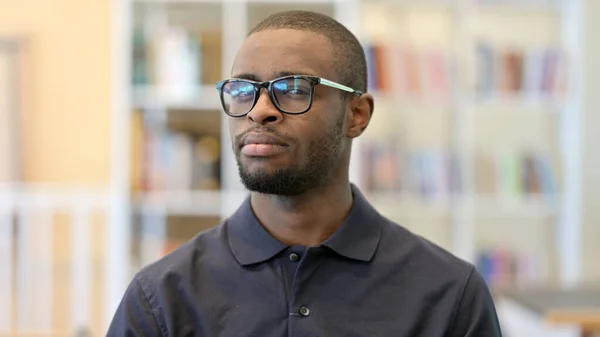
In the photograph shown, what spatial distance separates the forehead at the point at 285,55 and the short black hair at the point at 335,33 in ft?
0.05

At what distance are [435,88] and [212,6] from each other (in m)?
1.00

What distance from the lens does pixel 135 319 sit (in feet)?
3.47

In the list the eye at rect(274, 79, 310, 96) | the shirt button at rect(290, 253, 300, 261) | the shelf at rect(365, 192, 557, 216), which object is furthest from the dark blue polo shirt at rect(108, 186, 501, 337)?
the shelf at rect(365, 192, 557, 216)

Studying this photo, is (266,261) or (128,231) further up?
(266,261)

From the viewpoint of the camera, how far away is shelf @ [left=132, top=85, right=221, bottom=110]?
9.78 feet

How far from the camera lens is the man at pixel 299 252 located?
1053mm

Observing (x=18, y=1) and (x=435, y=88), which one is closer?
(x=435, y=88)

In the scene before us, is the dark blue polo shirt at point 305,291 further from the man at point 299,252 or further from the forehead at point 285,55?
the forehead at point 285,55

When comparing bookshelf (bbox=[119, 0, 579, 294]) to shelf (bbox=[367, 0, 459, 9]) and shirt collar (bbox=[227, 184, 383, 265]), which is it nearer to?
shelf (bbox=[367, 0, 459, 9])

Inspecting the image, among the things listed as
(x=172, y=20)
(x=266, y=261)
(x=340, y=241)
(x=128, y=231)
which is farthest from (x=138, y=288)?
(x=172, y=20)

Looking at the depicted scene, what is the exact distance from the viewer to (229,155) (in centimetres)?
307

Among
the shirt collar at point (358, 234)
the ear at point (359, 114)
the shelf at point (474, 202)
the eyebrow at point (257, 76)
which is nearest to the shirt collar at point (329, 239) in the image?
the shirt collar at point (358, 234)

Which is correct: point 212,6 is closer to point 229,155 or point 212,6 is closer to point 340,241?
point 229,155

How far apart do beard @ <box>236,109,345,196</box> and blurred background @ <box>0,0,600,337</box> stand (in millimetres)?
1909
